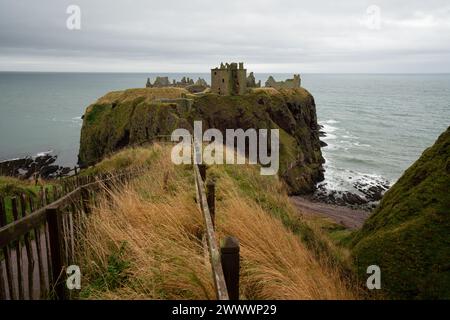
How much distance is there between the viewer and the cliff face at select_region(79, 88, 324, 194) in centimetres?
5775

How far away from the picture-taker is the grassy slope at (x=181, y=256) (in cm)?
418

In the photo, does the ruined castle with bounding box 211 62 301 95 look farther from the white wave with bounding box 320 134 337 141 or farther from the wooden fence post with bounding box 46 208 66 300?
the wooden fence post with bounding box 46 208 66 300

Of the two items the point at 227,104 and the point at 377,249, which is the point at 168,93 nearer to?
the point at 227,104

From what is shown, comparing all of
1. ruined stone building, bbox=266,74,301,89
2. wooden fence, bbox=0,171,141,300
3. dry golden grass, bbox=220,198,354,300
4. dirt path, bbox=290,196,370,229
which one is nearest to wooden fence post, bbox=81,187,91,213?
wooden fence, bbox=0,171,141,300

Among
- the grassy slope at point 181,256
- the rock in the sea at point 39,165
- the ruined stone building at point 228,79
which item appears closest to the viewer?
the grassy slope at point 181,256

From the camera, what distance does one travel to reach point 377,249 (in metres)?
7.56

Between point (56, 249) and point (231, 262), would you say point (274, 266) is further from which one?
point (56, 249)

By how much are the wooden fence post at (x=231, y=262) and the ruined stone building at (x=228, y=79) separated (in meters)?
69.4

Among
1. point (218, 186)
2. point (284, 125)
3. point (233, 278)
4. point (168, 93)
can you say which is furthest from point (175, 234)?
point (284, 125)

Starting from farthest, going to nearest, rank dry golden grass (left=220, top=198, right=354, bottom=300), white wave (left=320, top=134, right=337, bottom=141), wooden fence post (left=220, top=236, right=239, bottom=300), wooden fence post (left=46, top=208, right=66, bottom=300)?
1. white wave (left=320, top=134, right=337, bottom=141)
2. wooden fence post (left=46, top=208, right=66, bottom=300)
3. dry golden grass (left=220, top=198, right=354, bottom=300)
4. wooden fence post (left=220, top=236, right=239, bottom=300)

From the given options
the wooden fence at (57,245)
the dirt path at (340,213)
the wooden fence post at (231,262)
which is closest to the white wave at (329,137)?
the dirt path at (340,213)

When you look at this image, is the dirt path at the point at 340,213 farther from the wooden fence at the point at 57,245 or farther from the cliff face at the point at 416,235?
the wooden fence at the point at 57,245

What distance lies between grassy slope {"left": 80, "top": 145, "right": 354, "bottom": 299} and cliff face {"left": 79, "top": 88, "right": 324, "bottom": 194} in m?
46.0
